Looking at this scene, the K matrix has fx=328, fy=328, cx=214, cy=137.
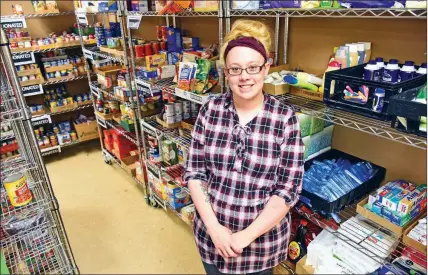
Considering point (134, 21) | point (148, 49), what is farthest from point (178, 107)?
point (134, 21)

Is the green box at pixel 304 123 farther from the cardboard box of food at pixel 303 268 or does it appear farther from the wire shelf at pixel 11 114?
the wire shelf at pixel 11 114

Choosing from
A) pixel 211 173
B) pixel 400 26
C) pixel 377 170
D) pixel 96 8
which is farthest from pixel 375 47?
pixel 96 8

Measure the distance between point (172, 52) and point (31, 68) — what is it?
72.4 inches

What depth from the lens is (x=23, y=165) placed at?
1.43 metres

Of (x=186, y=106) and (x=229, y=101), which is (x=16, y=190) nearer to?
(x=229, y=101)

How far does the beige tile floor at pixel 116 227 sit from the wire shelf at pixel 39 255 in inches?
19.0

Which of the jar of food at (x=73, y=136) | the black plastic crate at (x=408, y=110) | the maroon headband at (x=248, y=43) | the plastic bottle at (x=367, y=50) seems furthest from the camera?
the jar of food at (x=73, y=136)

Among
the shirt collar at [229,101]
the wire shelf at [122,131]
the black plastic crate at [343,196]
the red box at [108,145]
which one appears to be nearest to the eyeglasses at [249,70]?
the shirt collar at [229,101]

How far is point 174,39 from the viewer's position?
233 centimetres

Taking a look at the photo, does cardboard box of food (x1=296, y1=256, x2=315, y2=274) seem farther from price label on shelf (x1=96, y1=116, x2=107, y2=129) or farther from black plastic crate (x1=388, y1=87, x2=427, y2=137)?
price label on shelf (x1=96, y1=116, x2=107, y2=129)

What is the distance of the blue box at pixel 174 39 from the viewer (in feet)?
7.63

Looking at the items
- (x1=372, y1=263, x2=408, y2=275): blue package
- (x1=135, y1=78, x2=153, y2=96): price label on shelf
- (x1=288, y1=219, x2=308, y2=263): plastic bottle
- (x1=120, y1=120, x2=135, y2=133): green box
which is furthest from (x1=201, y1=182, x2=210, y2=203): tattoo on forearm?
(x1=120, y1=120, x2=135, y2=133): green box

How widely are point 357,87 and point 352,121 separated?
5.0 inches

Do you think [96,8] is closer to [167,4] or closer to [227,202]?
[167,4]
